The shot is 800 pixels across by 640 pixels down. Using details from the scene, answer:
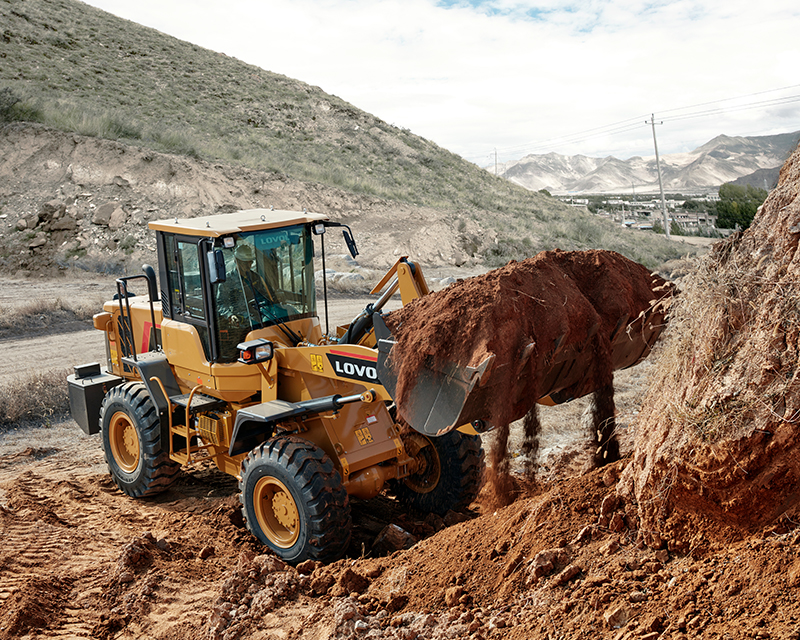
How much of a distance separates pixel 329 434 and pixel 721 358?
356 cm

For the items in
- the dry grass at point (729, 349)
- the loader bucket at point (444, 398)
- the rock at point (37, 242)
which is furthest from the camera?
the rock at point (37, 242)

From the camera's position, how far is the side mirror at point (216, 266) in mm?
5641

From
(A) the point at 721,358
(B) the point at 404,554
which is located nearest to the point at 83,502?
(B) the point at 404,554

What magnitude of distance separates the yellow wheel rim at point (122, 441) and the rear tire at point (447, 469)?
3358mm

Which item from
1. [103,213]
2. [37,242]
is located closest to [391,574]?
[37,242]

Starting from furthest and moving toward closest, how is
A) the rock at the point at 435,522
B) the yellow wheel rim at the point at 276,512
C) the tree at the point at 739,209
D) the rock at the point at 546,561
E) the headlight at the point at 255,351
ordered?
the tree at the point at 739,209 → the rock at the point at 435,522 → the headlight at the point at 255,351 → the yellow wheel rim at the point at 276,512 → the rock at the point at 546,561

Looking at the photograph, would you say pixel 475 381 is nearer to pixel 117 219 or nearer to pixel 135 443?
pixel 135 443

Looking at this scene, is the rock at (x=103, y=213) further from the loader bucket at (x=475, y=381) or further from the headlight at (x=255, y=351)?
the loader bucket at (x=475, y=381)

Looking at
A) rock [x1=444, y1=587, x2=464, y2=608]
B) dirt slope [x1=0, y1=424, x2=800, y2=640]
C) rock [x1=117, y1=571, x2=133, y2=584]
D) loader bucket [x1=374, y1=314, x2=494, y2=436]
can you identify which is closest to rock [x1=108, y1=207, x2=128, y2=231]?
dirt slope [x1=0, y1=424, x2=800, y2=640]

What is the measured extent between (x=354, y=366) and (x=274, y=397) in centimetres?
130

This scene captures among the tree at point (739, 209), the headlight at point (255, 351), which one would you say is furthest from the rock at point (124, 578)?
the tree at point (739, 209)

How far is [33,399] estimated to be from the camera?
417 inches

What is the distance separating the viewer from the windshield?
6.35 m

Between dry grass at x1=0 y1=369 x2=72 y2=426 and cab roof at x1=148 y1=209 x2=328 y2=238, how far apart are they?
5.25 metres
